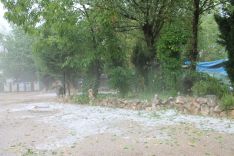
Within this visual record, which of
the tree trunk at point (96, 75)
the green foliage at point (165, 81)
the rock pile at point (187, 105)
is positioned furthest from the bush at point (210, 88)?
the tree trunk at point (96, 75)

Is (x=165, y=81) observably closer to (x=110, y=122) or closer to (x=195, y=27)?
(x=195, y=27)

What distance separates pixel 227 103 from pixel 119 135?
378 cm

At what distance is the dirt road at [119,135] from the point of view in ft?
23.4

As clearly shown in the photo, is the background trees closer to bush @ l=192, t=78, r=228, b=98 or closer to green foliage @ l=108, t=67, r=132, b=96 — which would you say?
green foliage @ l=108, t=67, r=132, b=96

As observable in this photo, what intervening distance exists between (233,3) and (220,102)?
3.39 meters

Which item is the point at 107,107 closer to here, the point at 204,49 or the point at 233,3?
the point at 233,3

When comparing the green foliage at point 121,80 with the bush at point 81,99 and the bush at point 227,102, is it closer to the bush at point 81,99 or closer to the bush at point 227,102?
the bush at point 81,99

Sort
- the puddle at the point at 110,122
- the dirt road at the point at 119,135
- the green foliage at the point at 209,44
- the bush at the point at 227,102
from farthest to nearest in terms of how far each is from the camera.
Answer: the green foliage at the point at 209,44
the bush at the point at 227,102
the puddle at the point at 110,122
the dirt road at the point at 119,135

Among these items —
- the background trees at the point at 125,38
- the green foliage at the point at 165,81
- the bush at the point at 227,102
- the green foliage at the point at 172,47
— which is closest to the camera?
the bush at the point at 227,102

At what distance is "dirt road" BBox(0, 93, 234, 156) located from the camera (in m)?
7.13

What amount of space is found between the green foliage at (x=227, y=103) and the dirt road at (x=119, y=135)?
0.66m

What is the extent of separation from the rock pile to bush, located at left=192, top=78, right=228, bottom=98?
358mm

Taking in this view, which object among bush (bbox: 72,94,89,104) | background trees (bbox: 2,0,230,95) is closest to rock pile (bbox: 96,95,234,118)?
background trees (bbox: 2,0,230,95)

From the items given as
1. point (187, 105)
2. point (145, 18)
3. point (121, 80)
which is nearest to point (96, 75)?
point (121, 80)
